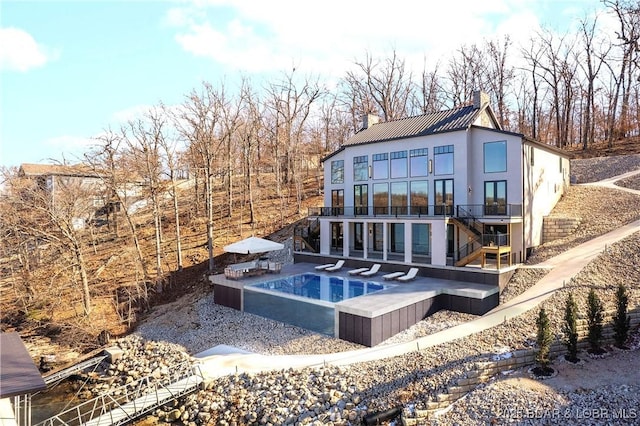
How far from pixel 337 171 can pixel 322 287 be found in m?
9.07

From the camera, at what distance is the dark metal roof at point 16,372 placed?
8352mm

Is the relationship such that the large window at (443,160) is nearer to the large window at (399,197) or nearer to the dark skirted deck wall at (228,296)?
the large window at (399,197)

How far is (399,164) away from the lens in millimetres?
20531

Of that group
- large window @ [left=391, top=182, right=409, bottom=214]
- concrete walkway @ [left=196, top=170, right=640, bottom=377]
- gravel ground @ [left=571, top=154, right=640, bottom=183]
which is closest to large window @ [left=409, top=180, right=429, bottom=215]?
large window @ [left=391, top=182, right=409, bottom=214]

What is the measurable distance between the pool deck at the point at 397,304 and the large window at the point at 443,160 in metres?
5.29

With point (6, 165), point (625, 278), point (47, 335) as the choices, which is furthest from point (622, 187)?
point (6, 165)

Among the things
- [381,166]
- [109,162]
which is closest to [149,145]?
[109,162]

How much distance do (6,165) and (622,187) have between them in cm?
3542

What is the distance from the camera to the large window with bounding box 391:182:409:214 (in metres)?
20.0

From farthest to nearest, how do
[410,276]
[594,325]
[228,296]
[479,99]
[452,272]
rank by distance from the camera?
[479,99]
[228,296]
[410,276]
[452,272]
[594,325]

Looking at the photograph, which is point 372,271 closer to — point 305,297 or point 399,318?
point 305,297

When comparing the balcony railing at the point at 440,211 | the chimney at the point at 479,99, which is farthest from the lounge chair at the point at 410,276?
the chimney at the point at 479,99

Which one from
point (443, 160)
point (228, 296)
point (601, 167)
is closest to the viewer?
point (228, 296)

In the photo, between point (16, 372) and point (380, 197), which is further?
point (380, 197)
